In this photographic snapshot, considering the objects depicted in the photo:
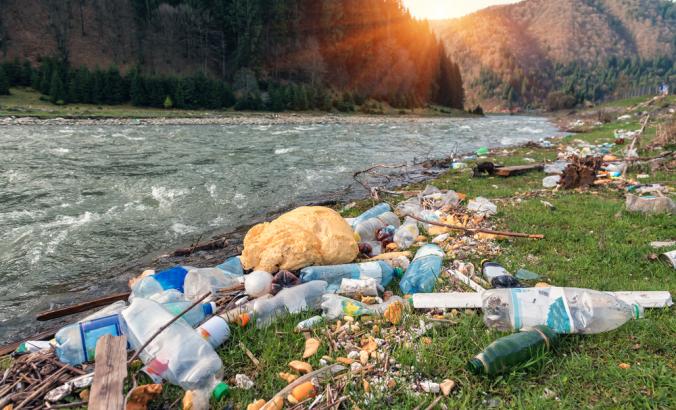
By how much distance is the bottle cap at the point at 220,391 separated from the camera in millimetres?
2340

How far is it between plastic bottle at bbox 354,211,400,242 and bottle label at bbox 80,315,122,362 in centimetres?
326

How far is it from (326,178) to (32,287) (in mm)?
8212

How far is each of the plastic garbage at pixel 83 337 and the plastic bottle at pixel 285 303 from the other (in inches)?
40.6

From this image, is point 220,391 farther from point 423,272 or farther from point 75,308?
point 75,308

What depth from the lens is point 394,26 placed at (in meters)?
97.7

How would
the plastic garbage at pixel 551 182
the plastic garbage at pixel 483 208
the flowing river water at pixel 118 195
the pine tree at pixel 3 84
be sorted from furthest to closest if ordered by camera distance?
the pine tree at pixel 3 84 → the plastic garbage at pixel 551 182 → the plastic garbage at pixel 483 208 → the flowing river water at pixel 118 195

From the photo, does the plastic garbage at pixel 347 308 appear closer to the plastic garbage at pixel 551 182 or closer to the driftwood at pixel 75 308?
the driftwood at pixel 75 308

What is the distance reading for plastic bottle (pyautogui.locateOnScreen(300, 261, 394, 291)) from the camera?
3.91 metres

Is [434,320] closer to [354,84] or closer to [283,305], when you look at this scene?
[283,305]

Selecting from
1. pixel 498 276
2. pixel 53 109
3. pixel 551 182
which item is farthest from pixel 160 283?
pixel 53 109

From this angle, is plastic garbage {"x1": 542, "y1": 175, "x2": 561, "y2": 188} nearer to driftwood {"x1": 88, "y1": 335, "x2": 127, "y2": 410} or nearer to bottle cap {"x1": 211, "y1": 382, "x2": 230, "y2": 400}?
bottle cap {"x1": 211, "y1": 382, "x2": 230, "y2": 400}

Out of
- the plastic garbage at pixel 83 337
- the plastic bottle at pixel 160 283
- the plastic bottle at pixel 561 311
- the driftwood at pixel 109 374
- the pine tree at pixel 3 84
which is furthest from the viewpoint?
the pine tree at pixel 3 84

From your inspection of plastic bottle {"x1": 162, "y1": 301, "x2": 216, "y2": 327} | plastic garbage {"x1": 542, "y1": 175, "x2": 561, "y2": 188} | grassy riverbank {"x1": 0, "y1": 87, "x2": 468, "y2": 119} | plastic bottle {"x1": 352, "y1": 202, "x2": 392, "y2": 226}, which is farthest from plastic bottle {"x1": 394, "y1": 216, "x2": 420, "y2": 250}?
grassy riverbank {"x1": 0, "y1": 87, "x2": 468, "y2": 119}

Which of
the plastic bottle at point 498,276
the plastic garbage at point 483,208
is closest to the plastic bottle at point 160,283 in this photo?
the plastic bottle at point 498,276
